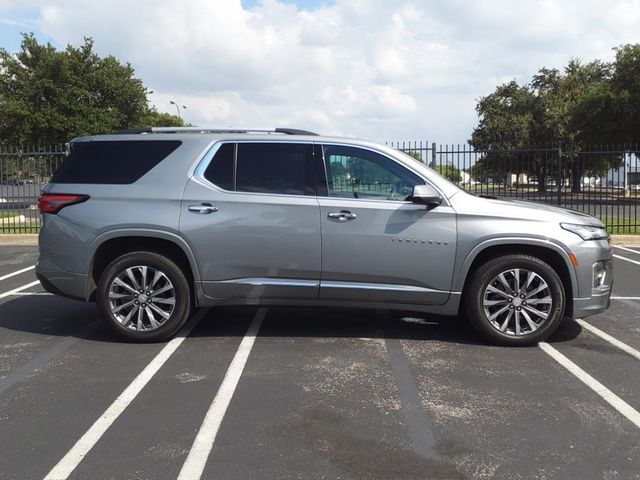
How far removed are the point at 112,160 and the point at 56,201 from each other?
2.01 ft

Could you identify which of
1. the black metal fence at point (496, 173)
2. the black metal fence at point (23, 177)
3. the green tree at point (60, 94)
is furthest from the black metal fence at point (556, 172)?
the green tree at point (60, 94)

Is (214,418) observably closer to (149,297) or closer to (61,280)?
(149,297)

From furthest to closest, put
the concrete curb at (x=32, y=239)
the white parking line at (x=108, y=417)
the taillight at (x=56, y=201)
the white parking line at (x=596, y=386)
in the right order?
the concrete curb at (x=32, y=239), the taillight at (x=56, y=201), the white parking line at (x=596, y=386), the white parking line at (x=108, y=417)

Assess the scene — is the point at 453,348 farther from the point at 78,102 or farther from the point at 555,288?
the point at 78,102

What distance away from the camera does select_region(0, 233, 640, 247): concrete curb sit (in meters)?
13.0

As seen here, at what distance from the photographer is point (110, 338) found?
5512 millimetres

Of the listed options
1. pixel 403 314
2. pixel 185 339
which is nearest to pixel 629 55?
pixel 403 314

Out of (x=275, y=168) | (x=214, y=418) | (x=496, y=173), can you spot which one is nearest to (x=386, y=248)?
(x=275, y=168)

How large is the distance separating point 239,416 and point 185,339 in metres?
1.88

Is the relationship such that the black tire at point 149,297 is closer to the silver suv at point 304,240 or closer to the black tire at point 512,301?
the silver suv at point 304,240

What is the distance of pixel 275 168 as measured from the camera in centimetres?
530

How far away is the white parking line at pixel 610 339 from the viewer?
→ 5109 mm

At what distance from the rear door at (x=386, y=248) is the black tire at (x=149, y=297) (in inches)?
49.6

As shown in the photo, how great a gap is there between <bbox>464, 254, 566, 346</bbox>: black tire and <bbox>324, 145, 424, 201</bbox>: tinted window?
98 cm
